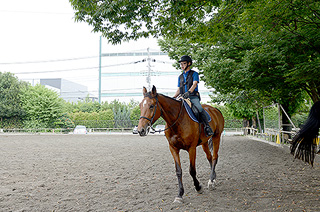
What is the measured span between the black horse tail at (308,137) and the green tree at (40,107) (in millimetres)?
37209

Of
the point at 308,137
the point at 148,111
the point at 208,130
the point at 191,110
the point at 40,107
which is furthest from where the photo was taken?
the point at 40,107

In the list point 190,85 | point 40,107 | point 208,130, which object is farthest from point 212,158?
point 40,107

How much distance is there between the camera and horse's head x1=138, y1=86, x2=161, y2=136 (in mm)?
4430

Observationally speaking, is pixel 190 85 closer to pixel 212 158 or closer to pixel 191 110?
pixel 191 110

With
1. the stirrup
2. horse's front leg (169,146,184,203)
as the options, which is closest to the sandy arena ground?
horse's front leg (169,146,184,203)

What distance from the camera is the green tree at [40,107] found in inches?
1483

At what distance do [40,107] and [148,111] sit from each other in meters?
37.3

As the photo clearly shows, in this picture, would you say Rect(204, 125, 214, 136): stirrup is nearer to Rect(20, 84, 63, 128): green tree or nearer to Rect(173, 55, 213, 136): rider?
Rect(173, 55, 213, 136): rider

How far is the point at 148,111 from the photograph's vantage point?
15.1 ft

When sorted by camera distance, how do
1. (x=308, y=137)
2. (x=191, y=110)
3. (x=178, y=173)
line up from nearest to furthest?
(x=308, y=137) < (x=178, y=173) < (x=191, y=110)

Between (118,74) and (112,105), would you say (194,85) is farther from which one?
(118,74)

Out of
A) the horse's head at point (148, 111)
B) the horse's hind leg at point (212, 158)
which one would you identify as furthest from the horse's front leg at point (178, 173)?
the horse's hind leg at point (212, 158)

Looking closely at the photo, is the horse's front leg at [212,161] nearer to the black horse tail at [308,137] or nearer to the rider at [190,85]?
the rider at [190,85]

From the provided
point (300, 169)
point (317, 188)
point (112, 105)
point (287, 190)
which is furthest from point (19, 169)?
point (112, 105)
